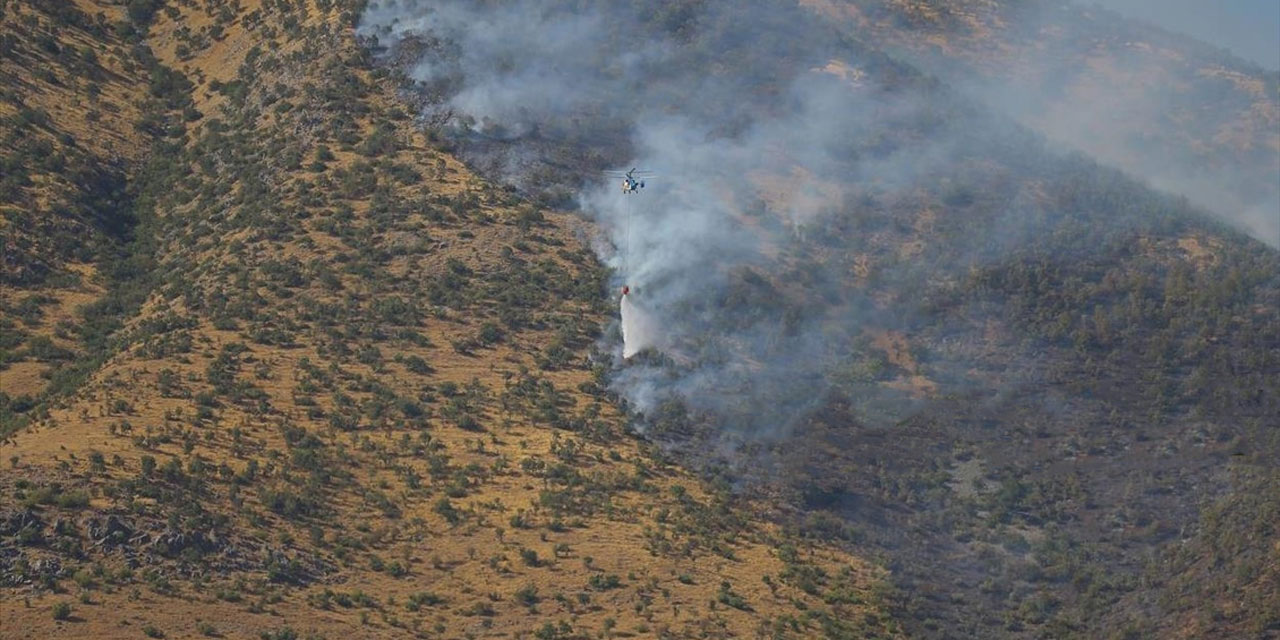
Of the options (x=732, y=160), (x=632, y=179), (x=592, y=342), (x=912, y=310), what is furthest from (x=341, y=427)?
(x=732, y=160)

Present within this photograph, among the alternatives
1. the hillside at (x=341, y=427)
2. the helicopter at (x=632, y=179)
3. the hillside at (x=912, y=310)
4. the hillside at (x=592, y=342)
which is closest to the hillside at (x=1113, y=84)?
the hillside at (x=592, y=342)

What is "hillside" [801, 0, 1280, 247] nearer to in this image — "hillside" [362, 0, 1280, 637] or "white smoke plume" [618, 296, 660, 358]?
"hillside" [362, 0, 1280, 637]

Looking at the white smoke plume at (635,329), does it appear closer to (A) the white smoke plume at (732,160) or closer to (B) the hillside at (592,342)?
(A) the white smoke plume at (732,160)

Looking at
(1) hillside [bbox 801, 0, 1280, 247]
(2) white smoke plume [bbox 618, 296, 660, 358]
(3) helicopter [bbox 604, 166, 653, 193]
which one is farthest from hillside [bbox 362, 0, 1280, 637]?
(1) hillside [bbox 801, 0, 1280, 247]

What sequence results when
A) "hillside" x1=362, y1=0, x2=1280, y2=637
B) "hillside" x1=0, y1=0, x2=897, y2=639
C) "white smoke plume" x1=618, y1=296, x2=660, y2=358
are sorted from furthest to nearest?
"white smoke plume" x1=618, y1=296, x2=660, y2=358 < "hillside" x1=362, y1=0, x2=1280, y2=637 < "hillside" x1=0, y1=0, x2=897, y2=639

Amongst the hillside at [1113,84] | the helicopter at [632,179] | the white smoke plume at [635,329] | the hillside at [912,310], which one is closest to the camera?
the hillside at [912,310]

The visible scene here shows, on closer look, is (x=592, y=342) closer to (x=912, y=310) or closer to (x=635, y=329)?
(x=635, y=329)
